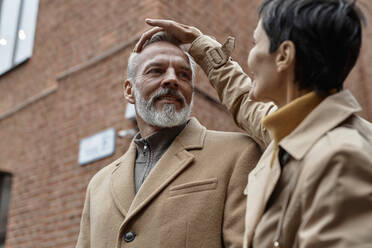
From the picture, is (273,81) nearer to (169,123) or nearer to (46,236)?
(169,123)

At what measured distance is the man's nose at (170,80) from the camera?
7.89 feet

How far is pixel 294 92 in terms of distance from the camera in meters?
1.48

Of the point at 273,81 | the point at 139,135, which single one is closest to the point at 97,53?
the point at 139,135

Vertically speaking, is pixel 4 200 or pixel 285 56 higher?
pixel 285 56

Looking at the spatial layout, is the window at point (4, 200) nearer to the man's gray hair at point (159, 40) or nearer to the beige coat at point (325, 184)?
the man's gray hair at point (159, 40)

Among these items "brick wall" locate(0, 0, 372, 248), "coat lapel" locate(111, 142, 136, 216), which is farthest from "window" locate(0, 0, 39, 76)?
"coat lapel" locate(111, 142, 136, 216)

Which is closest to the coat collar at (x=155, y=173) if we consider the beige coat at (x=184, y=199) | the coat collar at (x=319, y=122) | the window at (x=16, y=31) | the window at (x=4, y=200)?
the beige coat at (x=184, y=199)

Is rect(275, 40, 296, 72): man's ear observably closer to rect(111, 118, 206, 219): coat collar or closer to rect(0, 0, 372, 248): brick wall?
rect(111, 118, 206, 219): coat collar

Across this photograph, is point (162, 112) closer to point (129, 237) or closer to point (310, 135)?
point (129, 237)

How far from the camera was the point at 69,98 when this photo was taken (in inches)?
224

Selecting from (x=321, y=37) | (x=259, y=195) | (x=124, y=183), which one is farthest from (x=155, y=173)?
(x=321, y=37)

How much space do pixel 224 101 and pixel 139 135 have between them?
1.75ft

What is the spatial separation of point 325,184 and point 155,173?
3.47 ft

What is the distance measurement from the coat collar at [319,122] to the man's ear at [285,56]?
0.14 m
